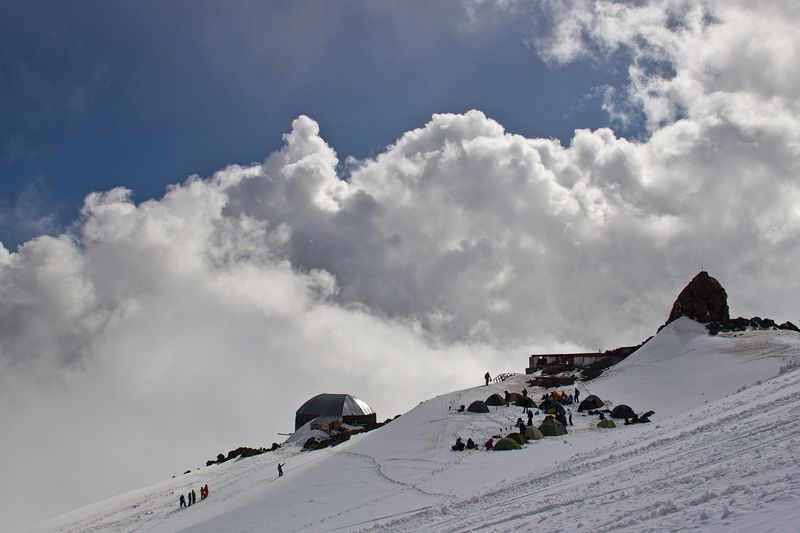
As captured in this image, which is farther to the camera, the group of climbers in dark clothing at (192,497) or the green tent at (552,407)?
the green tent at (552,407)

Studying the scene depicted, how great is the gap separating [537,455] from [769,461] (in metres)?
20.4

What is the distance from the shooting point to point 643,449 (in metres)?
24.2

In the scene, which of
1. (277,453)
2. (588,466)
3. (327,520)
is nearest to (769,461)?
(588,466)

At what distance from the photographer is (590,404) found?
48312mm

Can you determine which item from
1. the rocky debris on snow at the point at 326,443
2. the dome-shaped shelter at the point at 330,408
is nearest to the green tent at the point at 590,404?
the rocky debris on snow at the point at 326,443

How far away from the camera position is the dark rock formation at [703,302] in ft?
217

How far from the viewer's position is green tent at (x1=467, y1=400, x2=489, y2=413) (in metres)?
49.4

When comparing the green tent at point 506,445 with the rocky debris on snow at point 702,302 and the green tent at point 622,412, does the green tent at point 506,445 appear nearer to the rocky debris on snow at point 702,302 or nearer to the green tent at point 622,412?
the green tent at point 622,412

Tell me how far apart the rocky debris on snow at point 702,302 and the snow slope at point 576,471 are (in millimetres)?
2083

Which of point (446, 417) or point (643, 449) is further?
point (446, 417)

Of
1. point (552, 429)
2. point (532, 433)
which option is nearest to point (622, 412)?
point (552, 429)

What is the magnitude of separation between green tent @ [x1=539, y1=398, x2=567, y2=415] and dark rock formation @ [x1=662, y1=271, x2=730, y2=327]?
83.4 ft

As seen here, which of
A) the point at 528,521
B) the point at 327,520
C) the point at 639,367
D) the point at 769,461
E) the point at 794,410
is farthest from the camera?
the point at 639,367

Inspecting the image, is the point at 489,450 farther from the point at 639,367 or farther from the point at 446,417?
the point at 639,367
